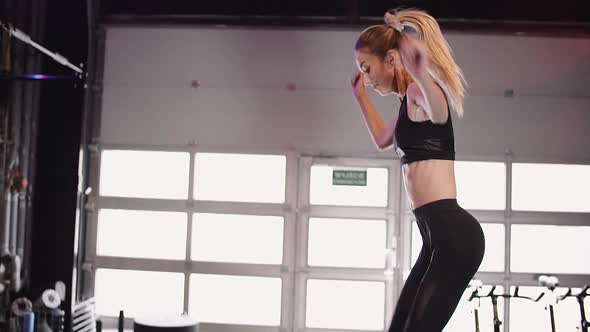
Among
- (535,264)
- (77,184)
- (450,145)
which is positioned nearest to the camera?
(450,145)

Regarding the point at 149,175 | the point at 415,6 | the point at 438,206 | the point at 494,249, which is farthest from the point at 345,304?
the point at 438,206

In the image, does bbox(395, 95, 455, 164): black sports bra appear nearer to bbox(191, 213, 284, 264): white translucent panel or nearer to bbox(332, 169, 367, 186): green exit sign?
bbox(332, 169, 367, 186): green exit sign

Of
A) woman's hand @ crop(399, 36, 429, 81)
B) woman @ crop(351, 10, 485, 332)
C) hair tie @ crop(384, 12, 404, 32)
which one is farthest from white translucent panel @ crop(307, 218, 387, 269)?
woman's hand @ crop(399, 36, 429, 81)

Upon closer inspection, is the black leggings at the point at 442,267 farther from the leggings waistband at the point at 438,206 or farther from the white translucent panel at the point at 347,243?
the white translucent panel at the point at 347,243

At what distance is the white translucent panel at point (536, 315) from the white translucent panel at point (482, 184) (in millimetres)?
913

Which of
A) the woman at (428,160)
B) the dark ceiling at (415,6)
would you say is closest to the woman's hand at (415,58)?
the woman at (428,160)

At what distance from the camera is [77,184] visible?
4711 mm

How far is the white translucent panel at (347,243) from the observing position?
6047 millimetres

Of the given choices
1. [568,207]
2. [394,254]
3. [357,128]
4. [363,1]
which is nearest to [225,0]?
[363,1]

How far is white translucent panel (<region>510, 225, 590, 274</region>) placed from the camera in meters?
5.99

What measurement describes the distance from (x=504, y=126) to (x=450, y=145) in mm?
4246

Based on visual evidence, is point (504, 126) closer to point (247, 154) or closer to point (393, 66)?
point (247, 154)

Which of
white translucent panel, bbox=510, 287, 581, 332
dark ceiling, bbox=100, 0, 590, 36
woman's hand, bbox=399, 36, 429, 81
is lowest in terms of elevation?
white translucent panel, bbox=510, 287, 581, 332

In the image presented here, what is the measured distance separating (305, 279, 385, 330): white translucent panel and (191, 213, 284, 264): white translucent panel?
0.52 m
